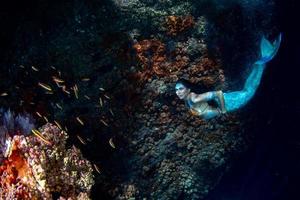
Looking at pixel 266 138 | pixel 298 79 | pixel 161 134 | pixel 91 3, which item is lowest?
pixel 266 138

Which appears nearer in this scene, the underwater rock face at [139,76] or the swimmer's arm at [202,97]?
the underwater rock face at [139,76]

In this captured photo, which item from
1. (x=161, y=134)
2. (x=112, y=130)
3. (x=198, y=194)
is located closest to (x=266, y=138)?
(x=198, y=194)

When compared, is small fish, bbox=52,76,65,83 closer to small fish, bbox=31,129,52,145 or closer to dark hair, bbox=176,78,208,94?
small fish, bbox=31,129,52,145

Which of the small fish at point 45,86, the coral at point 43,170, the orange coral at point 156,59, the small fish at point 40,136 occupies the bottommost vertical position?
the coral at point 43,170

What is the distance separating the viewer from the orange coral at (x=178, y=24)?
6.08 meters

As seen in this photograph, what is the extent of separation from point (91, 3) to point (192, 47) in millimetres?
1956

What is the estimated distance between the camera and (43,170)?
438 cm

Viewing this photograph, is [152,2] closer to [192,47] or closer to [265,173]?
[192,47]

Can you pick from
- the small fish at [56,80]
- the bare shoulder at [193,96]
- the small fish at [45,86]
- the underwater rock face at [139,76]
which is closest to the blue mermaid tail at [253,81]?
the underwater rock face at [139,76]

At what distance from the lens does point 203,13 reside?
6.31 metres

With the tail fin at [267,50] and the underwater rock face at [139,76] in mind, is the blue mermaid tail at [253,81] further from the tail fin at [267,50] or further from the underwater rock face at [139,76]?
the underwater rock face at [139,76]

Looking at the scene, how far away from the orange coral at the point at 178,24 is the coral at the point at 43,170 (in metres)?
2.64

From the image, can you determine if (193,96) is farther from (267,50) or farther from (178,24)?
(267,50)

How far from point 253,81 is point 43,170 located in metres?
4.29
